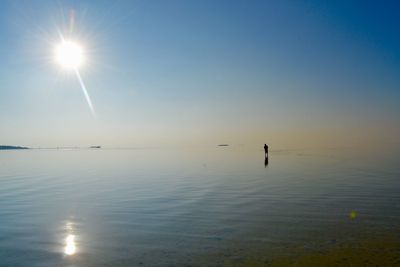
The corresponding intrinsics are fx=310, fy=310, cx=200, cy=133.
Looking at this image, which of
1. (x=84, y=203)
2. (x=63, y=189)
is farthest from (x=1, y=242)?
(x=63, y=189)

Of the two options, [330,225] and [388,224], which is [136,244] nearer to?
[330,225]

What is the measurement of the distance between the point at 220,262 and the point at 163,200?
1341 centimetres

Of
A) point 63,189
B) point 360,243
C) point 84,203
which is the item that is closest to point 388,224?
point 360,243

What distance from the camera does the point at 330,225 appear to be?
1622 cm

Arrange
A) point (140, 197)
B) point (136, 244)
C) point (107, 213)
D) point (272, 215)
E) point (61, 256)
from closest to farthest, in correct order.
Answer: point (61, 256)
point (136, 244)
point (272, 215)
point (107, 213)
point (140, 197)

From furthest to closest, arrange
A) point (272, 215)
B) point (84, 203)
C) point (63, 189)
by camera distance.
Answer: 1. point (63, 189)
2. point (84, 203)
3. point (272, 215)

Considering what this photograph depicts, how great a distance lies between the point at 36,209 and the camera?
72.3 feet

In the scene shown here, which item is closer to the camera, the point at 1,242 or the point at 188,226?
the point at 1,242

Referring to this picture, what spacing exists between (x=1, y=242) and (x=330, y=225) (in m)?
16.2

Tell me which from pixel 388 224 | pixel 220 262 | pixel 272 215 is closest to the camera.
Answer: pixel 220 262

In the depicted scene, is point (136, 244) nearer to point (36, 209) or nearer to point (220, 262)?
point (220, 262)

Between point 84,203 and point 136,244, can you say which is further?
point 84,203

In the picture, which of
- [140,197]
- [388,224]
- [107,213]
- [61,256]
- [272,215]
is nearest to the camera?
[61,256]

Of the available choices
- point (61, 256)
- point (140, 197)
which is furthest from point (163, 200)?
point (61, 256)
